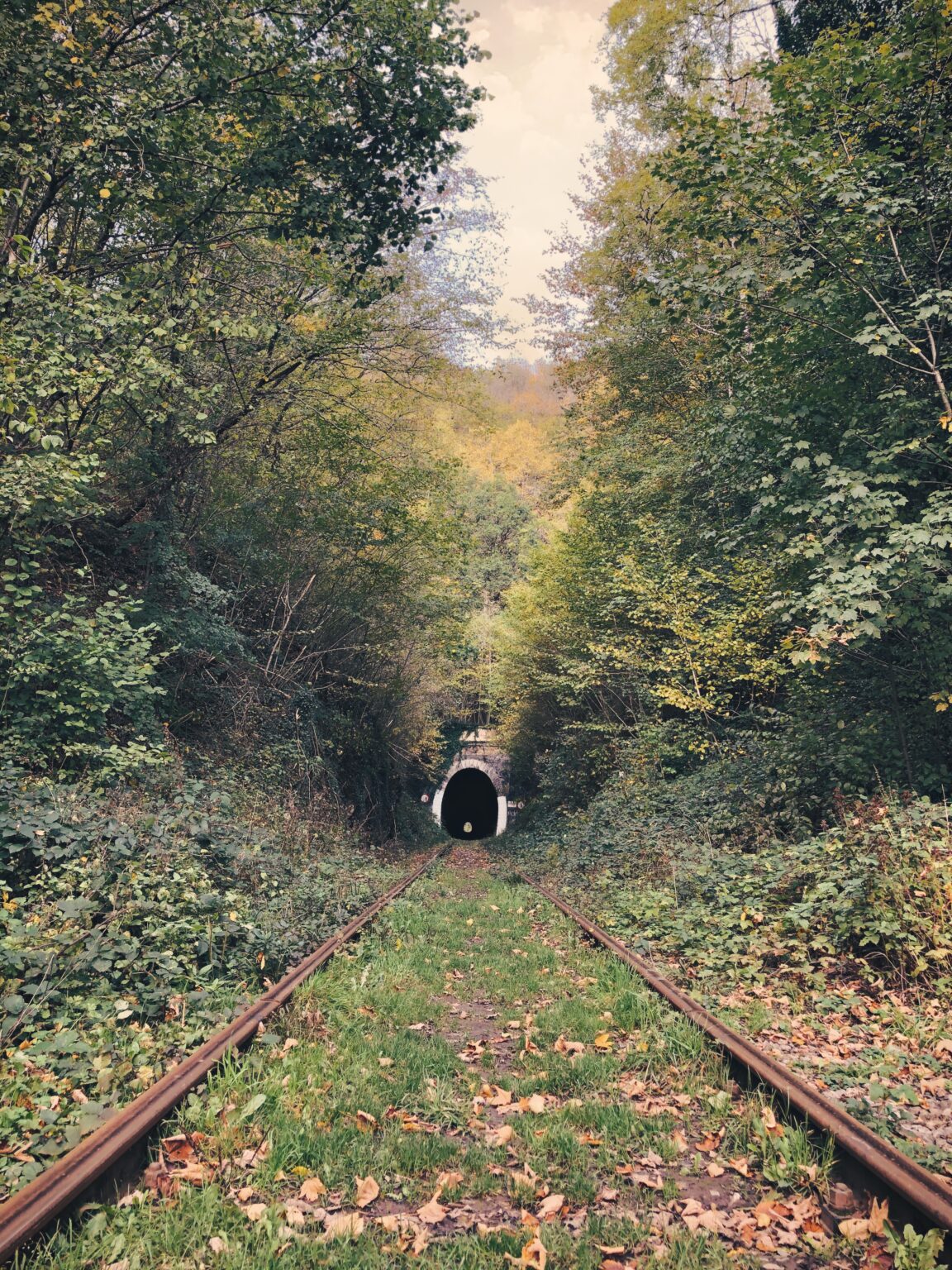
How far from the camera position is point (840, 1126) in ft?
9.39

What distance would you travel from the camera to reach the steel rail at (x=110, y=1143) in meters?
2.17

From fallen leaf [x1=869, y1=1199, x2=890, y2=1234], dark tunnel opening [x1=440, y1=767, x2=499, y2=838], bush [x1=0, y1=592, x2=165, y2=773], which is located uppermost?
bush [x1=0, y1=592, x2=165, y2=773]

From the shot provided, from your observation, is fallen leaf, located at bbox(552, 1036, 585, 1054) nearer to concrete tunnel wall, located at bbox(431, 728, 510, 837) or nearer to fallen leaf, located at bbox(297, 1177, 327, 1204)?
fallen leaf, located at bbox(297, 1177, 327, 1204)

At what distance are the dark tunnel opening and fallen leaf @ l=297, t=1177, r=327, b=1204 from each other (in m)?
43.5

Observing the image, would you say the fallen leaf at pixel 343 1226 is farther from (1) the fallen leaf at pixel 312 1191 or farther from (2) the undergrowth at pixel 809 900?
(2) the undergrowth at pixel 809 900

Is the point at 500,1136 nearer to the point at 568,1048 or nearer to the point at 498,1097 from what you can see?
the point at 498,1097

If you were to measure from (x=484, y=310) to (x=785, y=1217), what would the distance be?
15687 millimetres

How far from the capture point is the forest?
16.5 ft

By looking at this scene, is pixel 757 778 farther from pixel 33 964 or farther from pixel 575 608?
pixel 33 964

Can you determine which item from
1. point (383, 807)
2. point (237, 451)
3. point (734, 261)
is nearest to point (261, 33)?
point (734, 261)

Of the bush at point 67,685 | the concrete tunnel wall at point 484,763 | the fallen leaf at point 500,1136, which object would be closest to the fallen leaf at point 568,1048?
the fallen leaf at point 500,1136

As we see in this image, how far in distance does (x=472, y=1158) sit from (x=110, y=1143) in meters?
1.52

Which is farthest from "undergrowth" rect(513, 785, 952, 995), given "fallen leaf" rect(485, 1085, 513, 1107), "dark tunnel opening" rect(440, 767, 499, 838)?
"dark tunnel opening" rect(440, 767, 499, 838)

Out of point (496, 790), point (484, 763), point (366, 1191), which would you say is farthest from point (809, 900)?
point (496, 790)
